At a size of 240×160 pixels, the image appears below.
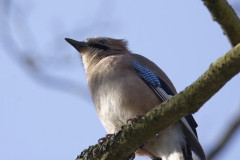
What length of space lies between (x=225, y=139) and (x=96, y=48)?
13.3 ft

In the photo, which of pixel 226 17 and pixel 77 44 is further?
pixel 77 44

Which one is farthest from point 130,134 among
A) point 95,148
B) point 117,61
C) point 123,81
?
point 117,61

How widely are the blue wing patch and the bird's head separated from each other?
0.89 metres

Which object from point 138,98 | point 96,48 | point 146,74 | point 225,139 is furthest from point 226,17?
point 96,48

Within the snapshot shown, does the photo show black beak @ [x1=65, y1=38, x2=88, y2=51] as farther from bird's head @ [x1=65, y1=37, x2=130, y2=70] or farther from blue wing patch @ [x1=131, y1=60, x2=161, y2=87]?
blue wing patch @ [x1=131, y1=60, x2=161, y2=87]

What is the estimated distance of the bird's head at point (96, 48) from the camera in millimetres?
8023

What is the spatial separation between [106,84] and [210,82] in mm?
2885

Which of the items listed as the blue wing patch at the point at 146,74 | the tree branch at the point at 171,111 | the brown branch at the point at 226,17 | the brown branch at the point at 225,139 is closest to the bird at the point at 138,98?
the blue wing patch at the point at 146,74

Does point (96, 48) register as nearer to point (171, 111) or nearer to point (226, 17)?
point (171, 111)

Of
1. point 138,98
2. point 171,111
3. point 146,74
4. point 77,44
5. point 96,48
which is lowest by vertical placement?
point 171,111

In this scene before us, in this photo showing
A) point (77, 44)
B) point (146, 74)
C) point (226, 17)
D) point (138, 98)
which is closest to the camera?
point (226, 17)

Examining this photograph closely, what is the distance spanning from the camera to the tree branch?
12.9 feet

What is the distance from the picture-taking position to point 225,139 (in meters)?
4.61

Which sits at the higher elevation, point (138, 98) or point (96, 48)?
point (96, 48)
